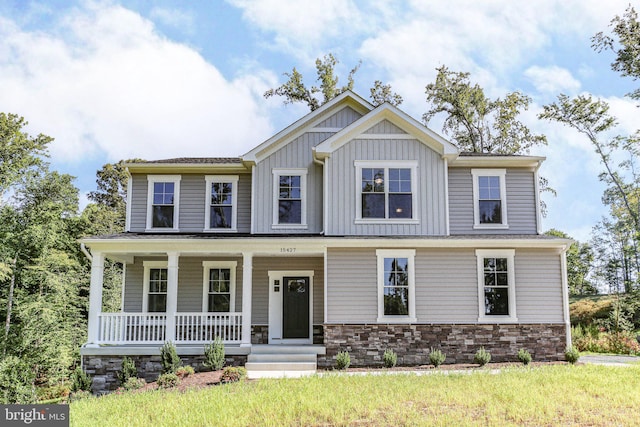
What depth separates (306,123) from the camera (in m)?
16.6

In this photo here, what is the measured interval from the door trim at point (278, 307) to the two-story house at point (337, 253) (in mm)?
42

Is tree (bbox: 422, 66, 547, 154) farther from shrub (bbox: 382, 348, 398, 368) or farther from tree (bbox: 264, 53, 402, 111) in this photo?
shrub (bbox: 382, 348, 398, 368)

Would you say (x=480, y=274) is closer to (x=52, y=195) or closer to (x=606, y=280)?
(x=52, y=195)

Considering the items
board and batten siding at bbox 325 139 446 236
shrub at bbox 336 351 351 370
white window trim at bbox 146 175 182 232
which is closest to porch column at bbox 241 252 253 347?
shrub at bbox 336 351 351 370

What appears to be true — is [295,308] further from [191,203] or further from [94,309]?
[94,309]

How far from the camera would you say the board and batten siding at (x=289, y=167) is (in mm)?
16188

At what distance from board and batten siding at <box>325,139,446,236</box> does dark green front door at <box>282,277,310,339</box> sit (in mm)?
2114

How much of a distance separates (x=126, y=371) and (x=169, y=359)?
1092mm

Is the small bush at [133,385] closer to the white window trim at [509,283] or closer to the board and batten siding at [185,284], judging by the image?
the board and batten siding at [185,284]

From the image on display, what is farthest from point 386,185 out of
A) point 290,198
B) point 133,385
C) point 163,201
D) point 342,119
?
point 133,385

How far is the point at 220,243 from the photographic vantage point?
569 inches

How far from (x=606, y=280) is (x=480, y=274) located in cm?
3229

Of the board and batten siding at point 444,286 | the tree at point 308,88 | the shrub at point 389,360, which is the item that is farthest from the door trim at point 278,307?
the tree at point 308,88

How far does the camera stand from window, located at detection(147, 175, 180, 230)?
16.9m
